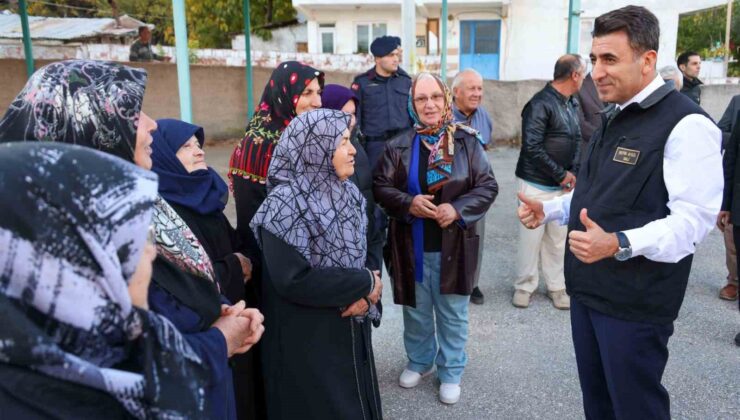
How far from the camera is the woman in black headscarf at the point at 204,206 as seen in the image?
211 centimetres

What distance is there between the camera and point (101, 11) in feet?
89.9

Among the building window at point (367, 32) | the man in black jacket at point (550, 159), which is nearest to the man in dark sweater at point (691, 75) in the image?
the man in black jacket at point (550, 159)

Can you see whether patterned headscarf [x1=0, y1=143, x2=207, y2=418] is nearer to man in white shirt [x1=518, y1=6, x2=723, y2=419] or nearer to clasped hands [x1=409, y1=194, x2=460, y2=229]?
man in white shirt [x1=518, y1=6, x2=723, y2=419]

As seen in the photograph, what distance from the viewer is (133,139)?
137 cm

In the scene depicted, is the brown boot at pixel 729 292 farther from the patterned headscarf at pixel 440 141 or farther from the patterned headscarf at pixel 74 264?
the patterned headscarf at pixel 74 264

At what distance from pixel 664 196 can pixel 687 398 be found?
5.41 feet

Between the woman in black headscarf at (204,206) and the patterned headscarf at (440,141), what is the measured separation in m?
1.08

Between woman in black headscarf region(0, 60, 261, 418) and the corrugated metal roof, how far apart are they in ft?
59.9

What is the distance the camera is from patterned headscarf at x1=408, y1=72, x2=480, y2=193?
2838 mm

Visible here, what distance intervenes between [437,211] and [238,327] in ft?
4.80

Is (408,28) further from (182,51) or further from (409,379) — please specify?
(409,379)

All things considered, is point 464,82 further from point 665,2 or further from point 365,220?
point 665,2

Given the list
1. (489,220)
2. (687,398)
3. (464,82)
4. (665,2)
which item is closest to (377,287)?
(687,398)

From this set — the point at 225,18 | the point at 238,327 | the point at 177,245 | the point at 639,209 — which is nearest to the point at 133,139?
the point at 177,245
